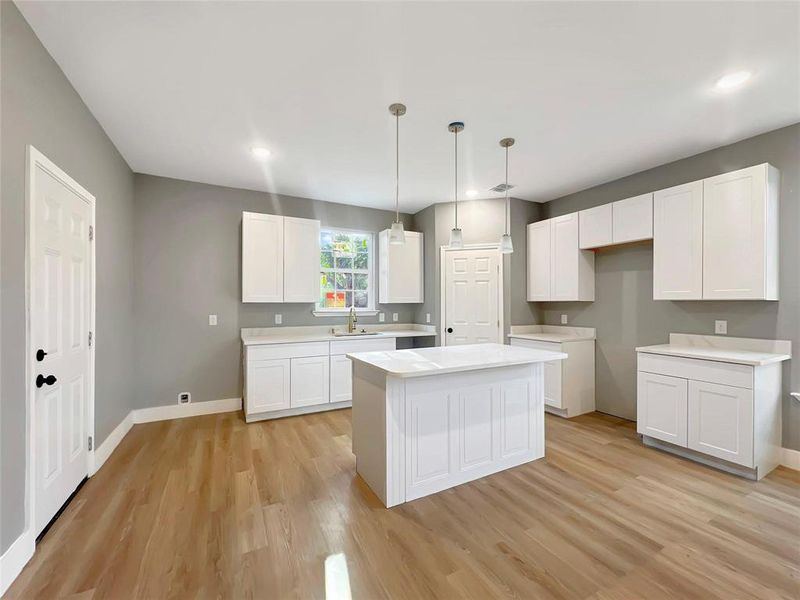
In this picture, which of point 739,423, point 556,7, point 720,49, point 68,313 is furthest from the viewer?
point 739,423

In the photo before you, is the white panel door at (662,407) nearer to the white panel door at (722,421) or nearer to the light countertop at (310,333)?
the white panel door at (722,421)

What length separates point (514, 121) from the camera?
2.74m

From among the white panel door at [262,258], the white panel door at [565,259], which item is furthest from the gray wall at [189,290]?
the white panel door at [565,259]

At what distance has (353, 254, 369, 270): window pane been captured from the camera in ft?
17.0

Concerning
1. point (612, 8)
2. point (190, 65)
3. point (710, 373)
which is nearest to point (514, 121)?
point (612, 8)

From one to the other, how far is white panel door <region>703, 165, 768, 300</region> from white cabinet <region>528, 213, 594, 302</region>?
124 centimetres

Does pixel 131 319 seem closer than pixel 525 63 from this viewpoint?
No

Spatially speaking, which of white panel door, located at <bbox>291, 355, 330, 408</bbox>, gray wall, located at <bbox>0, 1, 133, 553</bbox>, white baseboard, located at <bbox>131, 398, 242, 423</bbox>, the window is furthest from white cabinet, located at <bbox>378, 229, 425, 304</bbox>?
gray wall, located at <bbox>0, 1, 133, 553</bbox>

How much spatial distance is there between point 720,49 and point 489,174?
6.77ft

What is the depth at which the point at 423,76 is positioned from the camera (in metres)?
2.20

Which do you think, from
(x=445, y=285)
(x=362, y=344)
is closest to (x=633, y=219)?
(x=445, y=285)

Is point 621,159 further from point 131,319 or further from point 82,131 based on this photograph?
point 131,319

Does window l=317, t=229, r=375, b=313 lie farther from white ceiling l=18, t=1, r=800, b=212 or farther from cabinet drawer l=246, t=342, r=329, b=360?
white ceiling l=18, t=1, r=800, b=212

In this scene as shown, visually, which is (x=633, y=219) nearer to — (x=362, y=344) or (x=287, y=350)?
(x=362, y=344)
